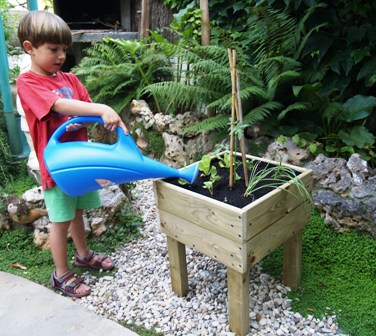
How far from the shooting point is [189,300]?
2.18 metres

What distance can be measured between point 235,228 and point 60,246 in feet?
3.82

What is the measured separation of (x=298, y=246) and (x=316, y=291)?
0.31 metres

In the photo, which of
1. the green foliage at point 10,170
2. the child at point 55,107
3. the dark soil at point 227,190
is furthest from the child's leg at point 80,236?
the green foliage at point 10,170

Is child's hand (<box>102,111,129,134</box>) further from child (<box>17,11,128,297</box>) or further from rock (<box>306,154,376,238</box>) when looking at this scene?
rock (<box>306,154,376,238</box>)

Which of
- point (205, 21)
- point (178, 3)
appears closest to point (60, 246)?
point (205, 21)

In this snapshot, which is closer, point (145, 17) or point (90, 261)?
point (90, 261)

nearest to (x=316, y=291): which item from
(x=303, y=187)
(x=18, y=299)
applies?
(x=303, y=187)

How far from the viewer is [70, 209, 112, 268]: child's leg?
2391 millimetres

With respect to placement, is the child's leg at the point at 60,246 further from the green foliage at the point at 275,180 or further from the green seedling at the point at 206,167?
the green foliage at the point at 275,180

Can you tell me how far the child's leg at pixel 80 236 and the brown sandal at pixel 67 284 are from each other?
180 millimetres

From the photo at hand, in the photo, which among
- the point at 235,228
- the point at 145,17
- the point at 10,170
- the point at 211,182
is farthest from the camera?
the point at 145,17

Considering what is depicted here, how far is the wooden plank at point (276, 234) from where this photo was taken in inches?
67.9

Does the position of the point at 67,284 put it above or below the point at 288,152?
below

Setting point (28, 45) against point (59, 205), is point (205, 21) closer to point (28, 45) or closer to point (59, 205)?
point (28, 45)
